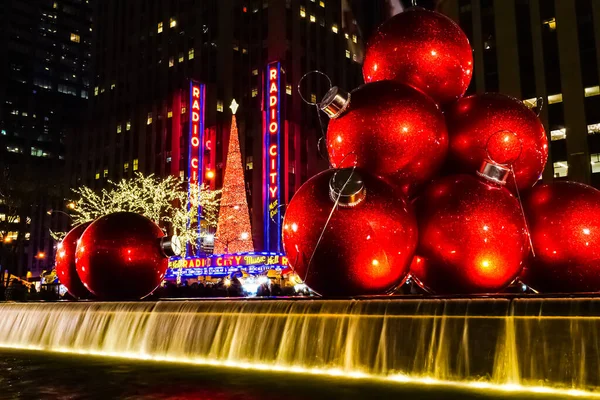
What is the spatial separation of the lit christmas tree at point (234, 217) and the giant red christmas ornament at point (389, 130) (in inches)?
1150

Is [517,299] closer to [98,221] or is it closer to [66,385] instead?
[66,385]

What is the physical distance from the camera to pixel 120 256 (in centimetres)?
1088

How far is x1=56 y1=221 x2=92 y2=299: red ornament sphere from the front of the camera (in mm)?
12516

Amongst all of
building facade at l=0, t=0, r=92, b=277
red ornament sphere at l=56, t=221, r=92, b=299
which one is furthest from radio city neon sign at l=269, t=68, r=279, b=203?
building facade at l=0, t=0, r=92, b=277

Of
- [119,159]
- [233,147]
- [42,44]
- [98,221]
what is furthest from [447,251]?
[42,44]

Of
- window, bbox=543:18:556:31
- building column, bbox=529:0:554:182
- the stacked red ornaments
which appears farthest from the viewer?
window, bbox=543:18:556:31

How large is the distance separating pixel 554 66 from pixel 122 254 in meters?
42.0

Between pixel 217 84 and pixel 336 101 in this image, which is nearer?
pixel 336 101

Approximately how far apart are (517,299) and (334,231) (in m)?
→ 2.24

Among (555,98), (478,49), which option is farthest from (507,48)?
(555,98)

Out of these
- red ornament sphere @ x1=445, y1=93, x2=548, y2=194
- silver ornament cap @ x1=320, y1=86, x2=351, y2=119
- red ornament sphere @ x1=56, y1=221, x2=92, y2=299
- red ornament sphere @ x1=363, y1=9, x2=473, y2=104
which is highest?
red ornament sphere @ x1=363, y1=9, x2=473, y2=104

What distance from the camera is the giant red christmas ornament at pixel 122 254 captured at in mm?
10867

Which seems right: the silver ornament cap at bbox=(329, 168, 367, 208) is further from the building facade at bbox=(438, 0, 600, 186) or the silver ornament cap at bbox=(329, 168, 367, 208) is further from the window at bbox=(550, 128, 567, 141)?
the window at bbox=(550, 128, 567, 141)

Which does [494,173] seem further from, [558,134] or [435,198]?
[558,134]
